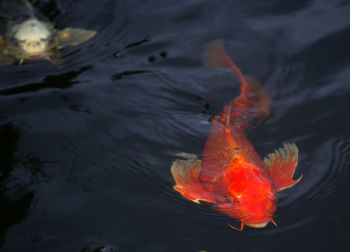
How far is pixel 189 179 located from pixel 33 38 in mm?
3004

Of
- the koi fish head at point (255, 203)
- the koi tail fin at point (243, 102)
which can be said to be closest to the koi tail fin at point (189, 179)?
the koi fish head at point (255, 203)

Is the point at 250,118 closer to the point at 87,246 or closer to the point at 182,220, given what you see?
the point at 182,220

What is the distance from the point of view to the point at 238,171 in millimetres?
3359

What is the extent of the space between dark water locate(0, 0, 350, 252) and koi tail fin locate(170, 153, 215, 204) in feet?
0.27

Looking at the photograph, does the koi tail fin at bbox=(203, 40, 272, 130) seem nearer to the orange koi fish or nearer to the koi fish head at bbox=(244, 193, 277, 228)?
the orange koi fish

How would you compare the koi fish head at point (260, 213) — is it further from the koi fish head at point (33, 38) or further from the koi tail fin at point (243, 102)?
the koi fish head at point (33, 38)

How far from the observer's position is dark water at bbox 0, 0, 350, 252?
300 cm

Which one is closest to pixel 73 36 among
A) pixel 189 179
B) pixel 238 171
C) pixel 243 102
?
pixel 243 102

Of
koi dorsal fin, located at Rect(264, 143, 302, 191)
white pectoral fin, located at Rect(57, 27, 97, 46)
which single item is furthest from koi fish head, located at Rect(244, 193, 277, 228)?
white pectoral fin, located at Rect(57, 27, 97, 46)

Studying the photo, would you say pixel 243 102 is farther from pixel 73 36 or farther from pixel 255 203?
pixel 73 36

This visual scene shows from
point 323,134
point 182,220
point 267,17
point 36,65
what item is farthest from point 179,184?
point 267,17

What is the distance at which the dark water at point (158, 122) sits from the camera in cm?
300

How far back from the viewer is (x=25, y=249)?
283 cm

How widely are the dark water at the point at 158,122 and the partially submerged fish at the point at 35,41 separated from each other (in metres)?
0.14
